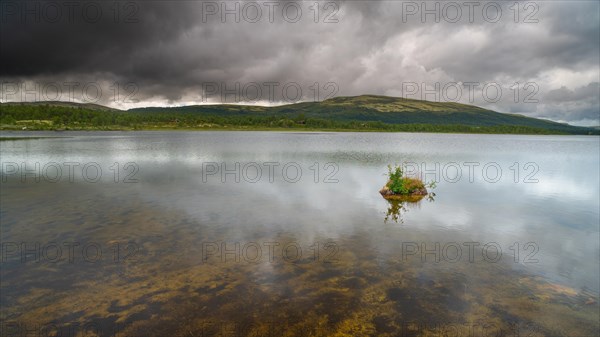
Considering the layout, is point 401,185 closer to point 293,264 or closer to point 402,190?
point 402,190

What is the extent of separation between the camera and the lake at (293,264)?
8078 millimetres

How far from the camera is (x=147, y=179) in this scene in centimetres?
2966

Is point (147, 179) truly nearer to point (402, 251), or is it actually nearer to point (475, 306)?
point (402, 251)

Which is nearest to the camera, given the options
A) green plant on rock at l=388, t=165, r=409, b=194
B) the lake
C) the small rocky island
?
the lake

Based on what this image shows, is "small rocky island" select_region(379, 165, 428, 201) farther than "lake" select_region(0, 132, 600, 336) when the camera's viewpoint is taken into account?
Yes

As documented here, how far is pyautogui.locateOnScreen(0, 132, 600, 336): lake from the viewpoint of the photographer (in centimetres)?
808

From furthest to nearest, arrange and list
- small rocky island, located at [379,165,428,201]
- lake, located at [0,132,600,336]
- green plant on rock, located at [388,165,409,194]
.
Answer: green plant on rock, located at [388,165,409,194] < small rocky island, located at [379,165,428,201] < lake, located at [0,132,600,336]

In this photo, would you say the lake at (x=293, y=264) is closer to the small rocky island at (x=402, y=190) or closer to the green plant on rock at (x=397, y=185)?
the small rocky island at (x=402, y=190)

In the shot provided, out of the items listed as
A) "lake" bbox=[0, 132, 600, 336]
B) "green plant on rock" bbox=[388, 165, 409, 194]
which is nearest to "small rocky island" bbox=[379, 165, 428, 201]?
"green plant on rock" bbox=[388, 165, 409, 194]

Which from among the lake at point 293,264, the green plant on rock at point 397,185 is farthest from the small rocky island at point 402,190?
the lake at point 293,264

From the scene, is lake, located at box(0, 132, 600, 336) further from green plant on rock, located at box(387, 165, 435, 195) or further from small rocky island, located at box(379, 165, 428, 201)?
green plant on rock, located at box(387, 165, 435, 195)

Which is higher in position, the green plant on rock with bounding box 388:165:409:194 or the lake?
the green plant on rock with bounding box 388:165:409:194

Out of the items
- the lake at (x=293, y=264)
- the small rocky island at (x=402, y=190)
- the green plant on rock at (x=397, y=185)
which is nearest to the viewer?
the lake at (x=293, y=264)

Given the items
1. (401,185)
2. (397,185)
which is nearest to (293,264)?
(397,185)
